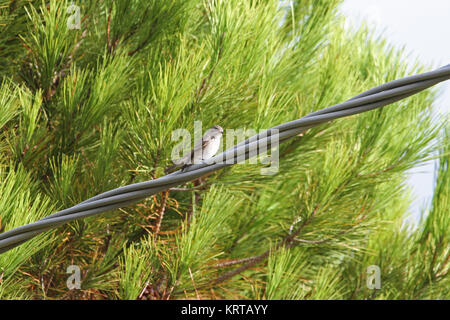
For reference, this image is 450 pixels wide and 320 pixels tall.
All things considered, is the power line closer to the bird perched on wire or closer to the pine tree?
the bird perched on wire

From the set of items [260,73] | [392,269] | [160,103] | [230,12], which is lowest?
[392,269]

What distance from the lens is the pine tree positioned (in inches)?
49.2


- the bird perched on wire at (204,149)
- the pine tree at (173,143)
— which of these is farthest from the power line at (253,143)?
the pine tree at (173,143)

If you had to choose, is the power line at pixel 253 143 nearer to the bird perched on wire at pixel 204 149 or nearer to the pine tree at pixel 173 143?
the bird perched on wire at pixel 204 149

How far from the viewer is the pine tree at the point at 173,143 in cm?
125

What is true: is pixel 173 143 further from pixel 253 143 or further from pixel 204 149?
pixel 253 143

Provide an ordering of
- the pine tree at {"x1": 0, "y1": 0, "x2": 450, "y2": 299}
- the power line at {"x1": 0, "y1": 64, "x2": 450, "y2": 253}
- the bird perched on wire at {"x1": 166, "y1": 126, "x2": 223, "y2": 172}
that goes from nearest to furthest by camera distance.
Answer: the power line at {"x1": 0, "y1": 64, "x2": 450, "y2": 253} < the bird perched on wire at {"x1": 166, "y1": 126, "x2": 223, "y2": 172} < the pine tree at {"x1": 0, "y1": 0, "x2": 450, "y2": 299}

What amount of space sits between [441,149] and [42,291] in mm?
1272

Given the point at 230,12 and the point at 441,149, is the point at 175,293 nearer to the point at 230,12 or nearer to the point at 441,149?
the point at 230,12

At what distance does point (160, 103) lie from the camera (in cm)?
119

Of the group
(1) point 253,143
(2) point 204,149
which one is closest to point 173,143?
(2) point 204,149

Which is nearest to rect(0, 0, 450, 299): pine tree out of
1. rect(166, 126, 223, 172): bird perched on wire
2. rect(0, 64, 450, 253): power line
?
rect(166, 126, 223, 172): bird perched on wire

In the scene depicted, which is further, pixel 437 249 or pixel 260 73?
pixel 437 249

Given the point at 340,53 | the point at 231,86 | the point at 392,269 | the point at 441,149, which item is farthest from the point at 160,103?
the point at 392,269
